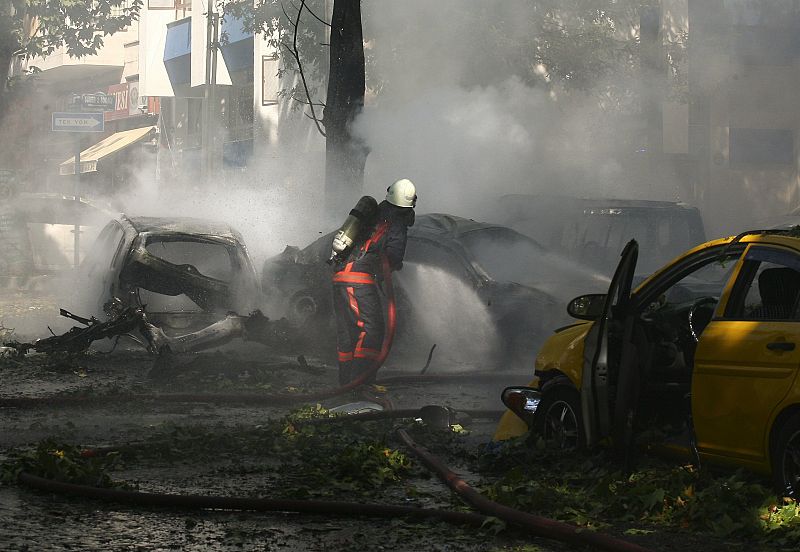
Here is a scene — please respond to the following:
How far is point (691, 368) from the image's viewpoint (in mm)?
7090

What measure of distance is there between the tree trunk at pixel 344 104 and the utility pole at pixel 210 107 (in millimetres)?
19282

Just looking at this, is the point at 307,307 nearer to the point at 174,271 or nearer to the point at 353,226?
the point at 174,271

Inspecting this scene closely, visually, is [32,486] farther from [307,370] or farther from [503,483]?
[307,370]

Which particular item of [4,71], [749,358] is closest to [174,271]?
[749,358]

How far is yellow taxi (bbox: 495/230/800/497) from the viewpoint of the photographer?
591 cm

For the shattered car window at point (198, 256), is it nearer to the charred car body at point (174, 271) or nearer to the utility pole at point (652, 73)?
the charred car body at point (174, 271)

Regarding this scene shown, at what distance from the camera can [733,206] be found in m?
31.1

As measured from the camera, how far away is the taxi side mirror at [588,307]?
7.02m

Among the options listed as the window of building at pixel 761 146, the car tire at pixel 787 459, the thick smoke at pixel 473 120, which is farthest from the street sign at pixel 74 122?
the car tire at pixel 787 459

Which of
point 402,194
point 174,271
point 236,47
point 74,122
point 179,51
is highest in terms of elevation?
point 179,51

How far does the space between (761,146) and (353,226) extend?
22.1 meters

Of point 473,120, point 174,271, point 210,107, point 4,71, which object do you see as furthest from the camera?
point 210,107

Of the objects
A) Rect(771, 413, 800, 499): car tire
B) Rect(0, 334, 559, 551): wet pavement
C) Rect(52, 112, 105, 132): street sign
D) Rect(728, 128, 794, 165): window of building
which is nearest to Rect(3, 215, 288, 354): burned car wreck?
Rect(0, 334, 559, 551): wet pavement

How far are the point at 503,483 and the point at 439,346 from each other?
6483 mm
